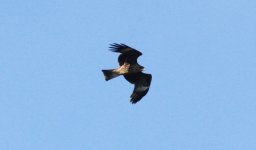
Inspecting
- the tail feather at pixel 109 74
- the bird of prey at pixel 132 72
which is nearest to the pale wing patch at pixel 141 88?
the bird of prey at pixel 132 72

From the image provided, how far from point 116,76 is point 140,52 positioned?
122cm

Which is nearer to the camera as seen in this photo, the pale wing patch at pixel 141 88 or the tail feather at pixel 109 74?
the tail feather at pixel 109 74

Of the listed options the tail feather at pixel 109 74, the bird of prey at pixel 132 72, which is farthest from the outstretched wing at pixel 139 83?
the tail feather at pixel 109 74

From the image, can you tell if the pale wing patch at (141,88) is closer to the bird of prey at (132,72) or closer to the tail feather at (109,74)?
the bird of prey at (132,72)

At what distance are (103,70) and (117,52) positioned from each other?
0.84 metres

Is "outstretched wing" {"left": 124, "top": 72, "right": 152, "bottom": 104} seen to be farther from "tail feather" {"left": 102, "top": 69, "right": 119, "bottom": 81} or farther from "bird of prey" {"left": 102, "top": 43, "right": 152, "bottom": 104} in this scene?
"tail feather" {"left": 102, "top": 69, "right": 119, "bottom": 81}

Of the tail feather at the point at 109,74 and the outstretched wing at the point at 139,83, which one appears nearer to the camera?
the tail feather at the point at 109,74

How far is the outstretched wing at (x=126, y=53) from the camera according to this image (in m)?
33.8

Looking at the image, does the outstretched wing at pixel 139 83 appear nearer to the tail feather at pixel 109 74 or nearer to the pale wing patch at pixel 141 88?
the pale wing patch at pixel 141 88

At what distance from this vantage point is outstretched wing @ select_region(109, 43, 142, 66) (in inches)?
1329

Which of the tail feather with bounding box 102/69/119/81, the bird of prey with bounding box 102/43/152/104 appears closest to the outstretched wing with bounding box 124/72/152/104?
the bird of prey with bounding box 102/43/152/104

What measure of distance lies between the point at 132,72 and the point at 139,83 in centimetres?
95

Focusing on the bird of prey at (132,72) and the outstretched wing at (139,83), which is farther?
the outstretched wing at (139,83)

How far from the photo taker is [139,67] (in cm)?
3488
